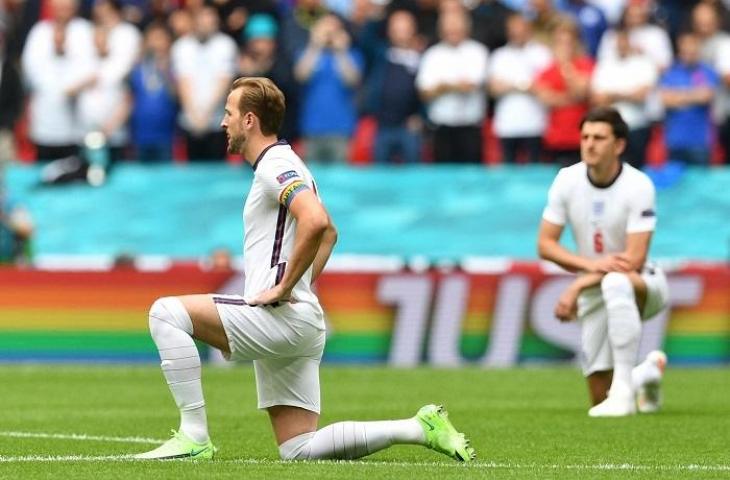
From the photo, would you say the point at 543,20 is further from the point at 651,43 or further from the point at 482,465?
the point at 482,465

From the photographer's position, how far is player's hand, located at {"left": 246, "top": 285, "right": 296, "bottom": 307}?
8.98 m

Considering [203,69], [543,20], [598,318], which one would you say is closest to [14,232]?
[203,69]

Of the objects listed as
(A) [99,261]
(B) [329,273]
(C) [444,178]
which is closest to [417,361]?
(B) [329,273]

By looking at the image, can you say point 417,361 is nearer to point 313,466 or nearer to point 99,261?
point 99,261

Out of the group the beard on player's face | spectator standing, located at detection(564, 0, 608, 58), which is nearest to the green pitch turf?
the beard on player's face

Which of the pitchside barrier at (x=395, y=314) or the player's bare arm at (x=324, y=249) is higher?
the player's bare arm at (x=324, y=249)

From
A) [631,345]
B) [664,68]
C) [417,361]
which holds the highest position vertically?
[664,68]

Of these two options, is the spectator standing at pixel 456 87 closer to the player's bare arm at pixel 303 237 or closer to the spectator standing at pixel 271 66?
the spectator standing at pixel 271 66

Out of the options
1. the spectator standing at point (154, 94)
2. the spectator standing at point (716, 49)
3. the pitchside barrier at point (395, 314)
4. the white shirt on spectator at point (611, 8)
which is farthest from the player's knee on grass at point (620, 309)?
the spectator standing at point (154, 94)

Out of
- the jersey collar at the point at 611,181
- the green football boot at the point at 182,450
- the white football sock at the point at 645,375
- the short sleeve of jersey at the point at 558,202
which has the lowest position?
the white football sock at the point at 645,375

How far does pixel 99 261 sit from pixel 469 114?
4778 millimetres

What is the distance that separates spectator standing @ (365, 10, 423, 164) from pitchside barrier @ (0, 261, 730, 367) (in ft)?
8.04

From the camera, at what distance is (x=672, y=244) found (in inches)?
824

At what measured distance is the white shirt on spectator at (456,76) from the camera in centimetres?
2073
